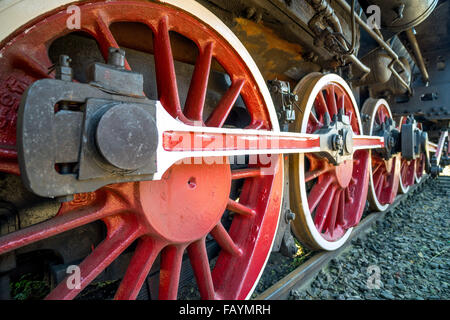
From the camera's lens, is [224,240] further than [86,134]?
Yes

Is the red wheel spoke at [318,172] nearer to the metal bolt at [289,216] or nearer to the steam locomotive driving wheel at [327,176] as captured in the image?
the steam locomotive driving wheel at [327,176]

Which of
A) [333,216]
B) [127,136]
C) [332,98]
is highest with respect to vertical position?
[332,98]

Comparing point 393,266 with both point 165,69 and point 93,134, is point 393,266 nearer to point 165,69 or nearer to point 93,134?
point 165,69

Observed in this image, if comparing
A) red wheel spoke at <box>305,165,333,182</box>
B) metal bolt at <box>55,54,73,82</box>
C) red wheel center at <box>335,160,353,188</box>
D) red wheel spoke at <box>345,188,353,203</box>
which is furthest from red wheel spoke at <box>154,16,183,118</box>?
red wheel spoke at <box>345,188,353,203</box>

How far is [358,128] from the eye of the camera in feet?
7.75

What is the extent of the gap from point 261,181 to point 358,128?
1460mm

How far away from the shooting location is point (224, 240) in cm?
118

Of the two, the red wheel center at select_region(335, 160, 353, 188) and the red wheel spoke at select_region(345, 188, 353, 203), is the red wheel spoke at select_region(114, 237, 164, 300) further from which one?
the red wheel spoke at select_region(345, 188, 353, 203)

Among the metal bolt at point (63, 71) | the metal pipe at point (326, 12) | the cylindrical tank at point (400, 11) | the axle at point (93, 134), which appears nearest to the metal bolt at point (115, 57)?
the axle at point (93, 134)

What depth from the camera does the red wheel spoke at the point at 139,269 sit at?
0.86 metres

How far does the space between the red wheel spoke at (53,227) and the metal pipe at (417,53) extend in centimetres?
367

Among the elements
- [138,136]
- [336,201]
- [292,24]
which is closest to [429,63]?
[336,201]

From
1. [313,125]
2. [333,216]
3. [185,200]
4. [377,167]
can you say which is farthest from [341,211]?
[185,200]

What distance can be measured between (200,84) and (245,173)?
18.1 inches
